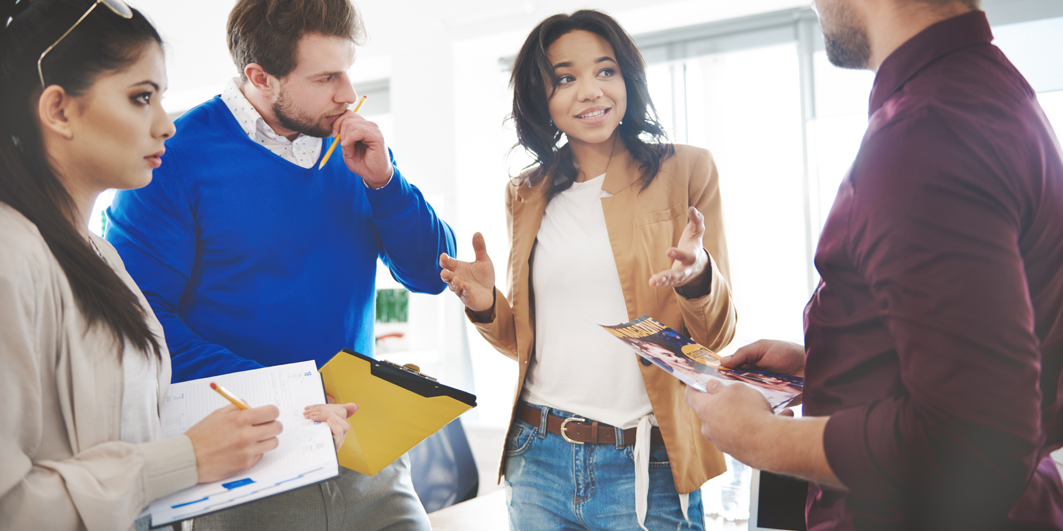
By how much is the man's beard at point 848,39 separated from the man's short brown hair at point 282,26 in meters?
0.94

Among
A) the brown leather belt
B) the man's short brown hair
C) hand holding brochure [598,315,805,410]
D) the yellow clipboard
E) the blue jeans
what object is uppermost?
the man's short brown hair

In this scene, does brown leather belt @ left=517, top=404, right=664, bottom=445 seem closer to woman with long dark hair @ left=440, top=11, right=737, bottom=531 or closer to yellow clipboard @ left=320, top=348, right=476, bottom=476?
woman with long dark hair @ left=440, top=11, right=737, bottom=531

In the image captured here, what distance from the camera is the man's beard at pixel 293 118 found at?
1273mm

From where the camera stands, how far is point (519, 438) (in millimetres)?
1336

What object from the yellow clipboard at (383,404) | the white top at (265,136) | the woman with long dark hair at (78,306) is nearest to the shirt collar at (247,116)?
the white top at (265,136)

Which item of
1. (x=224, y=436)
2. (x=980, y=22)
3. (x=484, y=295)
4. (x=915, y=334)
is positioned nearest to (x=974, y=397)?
(x=915, y=334)

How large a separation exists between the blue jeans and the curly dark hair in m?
0.56

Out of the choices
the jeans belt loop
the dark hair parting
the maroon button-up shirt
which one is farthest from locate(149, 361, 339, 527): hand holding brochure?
the maroon button-up shirt

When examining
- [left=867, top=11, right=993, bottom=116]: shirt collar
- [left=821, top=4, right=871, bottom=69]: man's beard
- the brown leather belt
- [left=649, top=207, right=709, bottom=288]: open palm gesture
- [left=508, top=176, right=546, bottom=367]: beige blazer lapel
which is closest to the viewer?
[left=867, top=11, right=993, bottom=116]: shirt collar

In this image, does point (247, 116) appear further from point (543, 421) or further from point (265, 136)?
point (543, 421)

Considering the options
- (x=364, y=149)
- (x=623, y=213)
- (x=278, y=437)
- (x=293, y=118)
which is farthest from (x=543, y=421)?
(x=293, y=118)

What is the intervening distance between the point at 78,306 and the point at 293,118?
64 centimetres

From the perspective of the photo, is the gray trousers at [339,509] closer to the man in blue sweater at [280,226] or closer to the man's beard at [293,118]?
the man in blue sweater at [280,226]

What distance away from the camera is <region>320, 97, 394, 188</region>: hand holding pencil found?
4.14 feet
